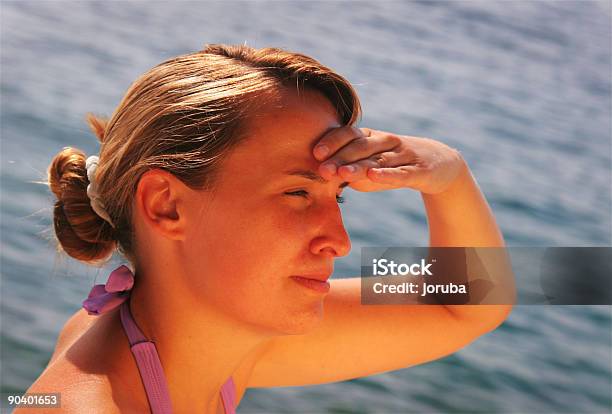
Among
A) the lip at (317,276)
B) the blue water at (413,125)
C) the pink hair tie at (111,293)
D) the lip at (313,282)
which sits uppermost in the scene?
the lip at (317,276)

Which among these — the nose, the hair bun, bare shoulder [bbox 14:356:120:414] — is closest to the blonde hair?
the hair bun

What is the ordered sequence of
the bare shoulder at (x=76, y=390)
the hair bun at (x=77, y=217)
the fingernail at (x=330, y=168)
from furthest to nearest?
the hair bun at (x=77, y=217)
the fingernail at (x=330, y=168)
the bare shoulder at (x=76, y=390)

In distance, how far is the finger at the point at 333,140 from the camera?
1.68 m

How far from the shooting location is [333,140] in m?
1.71

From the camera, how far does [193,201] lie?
173 centimetres

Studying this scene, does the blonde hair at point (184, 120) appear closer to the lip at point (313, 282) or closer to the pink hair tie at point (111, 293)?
the pink hair tie at point (111, 293)

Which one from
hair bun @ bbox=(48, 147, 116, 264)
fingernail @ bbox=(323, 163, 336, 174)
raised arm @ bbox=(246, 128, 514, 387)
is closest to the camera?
fingernail @ bbox=(323, 163, 336, 174)

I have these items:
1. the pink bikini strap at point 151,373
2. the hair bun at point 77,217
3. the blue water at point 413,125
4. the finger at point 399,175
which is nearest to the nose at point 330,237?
the finger at point 399,175

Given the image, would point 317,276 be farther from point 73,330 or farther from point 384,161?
point 73,330

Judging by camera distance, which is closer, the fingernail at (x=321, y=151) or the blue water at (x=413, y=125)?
the fingernail at (x=321, y=151)

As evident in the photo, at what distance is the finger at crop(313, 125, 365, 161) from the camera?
1.68m

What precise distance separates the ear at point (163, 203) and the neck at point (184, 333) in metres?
0.09

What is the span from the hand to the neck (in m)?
0.34

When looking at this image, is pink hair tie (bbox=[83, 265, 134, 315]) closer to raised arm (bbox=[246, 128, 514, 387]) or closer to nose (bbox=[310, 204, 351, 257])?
nose (bbox=[310, 204, 351, 257])
